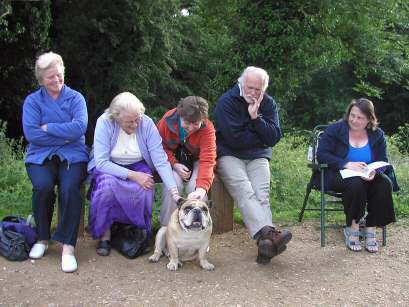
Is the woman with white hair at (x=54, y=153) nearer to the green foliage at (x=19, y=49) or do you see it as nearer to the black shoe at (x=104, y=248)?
the black shoe at (x=104, y=248)

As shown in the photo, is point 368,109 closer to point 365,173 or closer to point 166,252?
point 365,173

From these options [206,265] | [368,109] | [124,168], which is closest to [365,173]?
[368,109]

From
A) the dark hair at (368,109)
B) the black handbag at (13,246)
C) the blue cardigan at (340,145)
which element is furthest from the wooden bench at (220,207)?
the black handbag at (13,246)

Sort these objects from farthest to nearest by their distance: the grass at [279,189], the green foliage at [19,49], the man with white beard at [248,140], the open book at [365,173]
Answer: the green foliage at [19,49]
the grass at [279,189]
the open book at [365,173]
the man with white beard at [248,140]

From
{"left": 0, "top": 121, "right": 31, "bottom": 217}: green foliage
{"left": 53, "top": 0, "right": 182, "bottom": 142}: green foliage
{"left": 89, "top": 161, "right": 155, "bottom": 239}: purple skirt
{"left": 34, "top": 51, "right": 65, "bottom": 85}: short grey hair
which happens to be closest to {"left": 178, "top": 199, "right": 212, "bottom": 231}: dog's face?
{"left": 89, "top": 161, "right": 155, "bottom": 239}: purple skirt

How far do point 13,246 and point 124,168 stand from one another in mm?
1057

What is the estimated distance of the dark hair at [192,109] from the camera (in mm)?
4109

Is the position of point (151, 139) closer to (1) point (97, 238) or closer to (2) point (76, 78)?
(1) point (97, 238)

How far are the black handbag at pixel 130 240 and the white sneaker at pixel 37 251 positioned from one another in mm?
→ 574

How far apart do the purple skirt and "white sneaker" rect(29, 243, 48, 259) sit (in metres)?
0.42

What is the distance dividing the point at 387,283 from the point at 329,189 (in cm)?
112

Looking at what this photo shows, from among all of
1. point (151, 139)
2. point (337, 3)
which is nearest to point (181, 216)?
point (151, 139)

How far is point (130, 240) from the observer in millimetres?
4234

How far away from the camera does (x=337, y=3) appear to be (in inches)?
436
